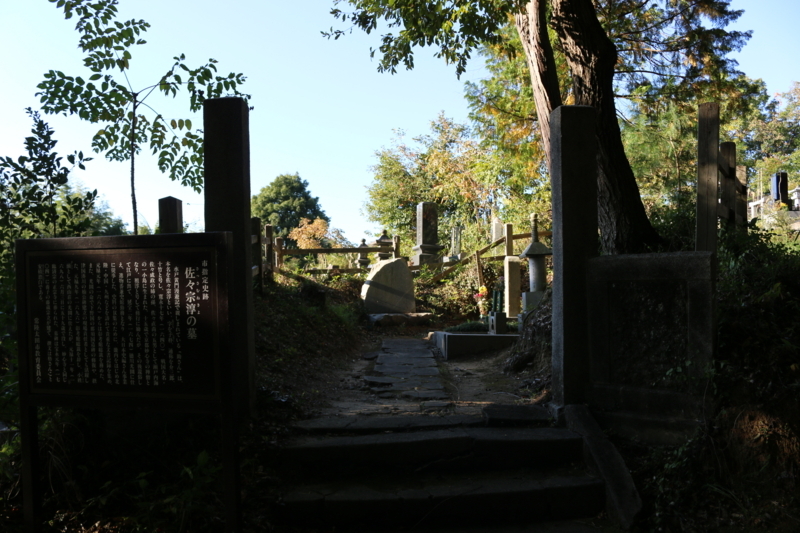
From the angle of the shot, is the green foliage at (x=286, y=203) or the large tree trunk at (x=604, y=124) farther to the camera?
the green foliage at (x=286, y=203)

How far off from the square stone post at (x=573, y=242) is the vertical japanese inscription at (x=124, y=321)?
2.58 metres

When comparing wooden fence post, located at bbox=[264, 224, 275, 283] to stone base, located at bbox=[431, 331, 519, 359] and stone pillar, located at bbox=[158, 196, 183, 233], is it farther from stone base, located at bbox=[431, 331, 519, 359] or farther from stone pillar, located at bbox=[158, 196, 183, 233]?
stone pillar, located at bbox=[158, 196, 183, 233]

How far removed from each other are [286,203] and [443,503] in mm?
37559

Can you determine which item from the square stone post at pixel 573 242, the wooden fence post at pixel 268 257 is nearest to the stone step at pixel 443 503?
the square stone post at pixel 573 242

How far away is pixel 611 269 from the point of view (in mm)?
4270

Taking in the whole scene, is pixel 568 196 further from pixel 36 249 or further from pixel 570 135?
pixel 36 249

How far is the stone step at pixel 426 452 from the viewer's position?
385cm

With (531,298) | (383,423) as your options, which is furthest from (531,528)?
(531,298)

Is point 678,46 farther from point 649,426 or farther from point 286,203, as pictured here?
point 286,203

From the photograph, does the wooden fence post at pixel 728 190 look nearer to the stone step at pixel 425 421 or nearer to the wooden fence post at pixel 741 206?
the wooden fence post at pixel 741 206

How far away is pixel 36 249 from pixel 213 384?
4.63 ft

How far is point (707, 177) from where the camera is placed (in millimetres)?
5418

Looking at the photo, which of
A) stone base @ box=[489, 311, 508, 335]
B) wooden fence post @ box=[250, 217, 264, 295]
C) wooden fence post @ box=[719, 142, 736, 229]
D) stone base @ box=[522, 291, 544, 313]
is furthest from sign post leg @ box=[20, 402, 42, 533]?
stone base @ box=[522, 291, 544, 313]

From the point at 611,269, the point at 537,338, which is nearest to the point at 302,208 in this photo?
the point at 537,338
